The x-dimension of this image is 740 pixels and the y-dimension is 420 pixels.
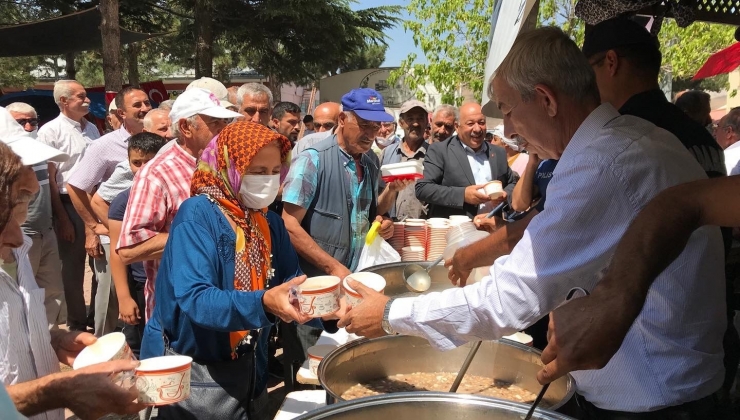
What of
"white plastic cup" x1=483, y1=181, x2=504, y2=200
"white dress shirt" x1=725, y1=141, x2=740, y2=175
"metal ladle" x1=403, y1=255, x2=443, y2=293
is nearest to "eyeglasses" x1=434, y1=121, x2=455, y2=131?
"white plastic cup" x1=483, y1=181, x2=504, y2=200

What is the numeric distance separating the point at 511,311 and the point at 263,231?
1.09m

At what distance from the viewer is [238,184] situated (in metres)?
2.00

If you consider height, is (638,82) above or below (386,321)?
above

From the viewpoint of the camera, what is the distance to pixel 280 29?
15164 mm

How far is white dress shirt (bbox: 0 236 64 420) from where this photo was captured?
155 centimetres

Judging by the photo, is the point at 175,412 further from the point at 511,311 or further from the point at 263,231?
the point at 511,311

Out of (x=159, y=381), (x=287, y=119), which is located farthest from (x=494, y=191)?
(x=287, y=119)

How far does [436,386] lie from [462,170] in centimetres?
269

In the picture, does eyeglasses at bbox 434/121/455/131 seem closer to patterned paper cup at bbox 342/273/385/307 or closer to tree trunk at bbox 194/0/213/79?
patterned paper cup at bbox 342/273/385/307

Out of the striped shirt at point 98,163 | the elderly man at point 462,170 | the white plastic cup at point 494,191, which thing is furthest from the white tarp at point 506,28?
the striped shirt at point 98,163

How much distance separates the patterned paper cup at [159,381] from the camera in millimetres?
1501

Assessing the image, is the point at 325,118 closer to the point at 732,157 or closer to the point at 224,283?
the point at 732,157

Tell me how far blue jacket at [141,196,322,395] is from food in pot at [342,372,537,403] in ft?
1.38

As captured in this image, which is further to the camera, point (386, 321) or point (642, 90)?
point (642, 90)
